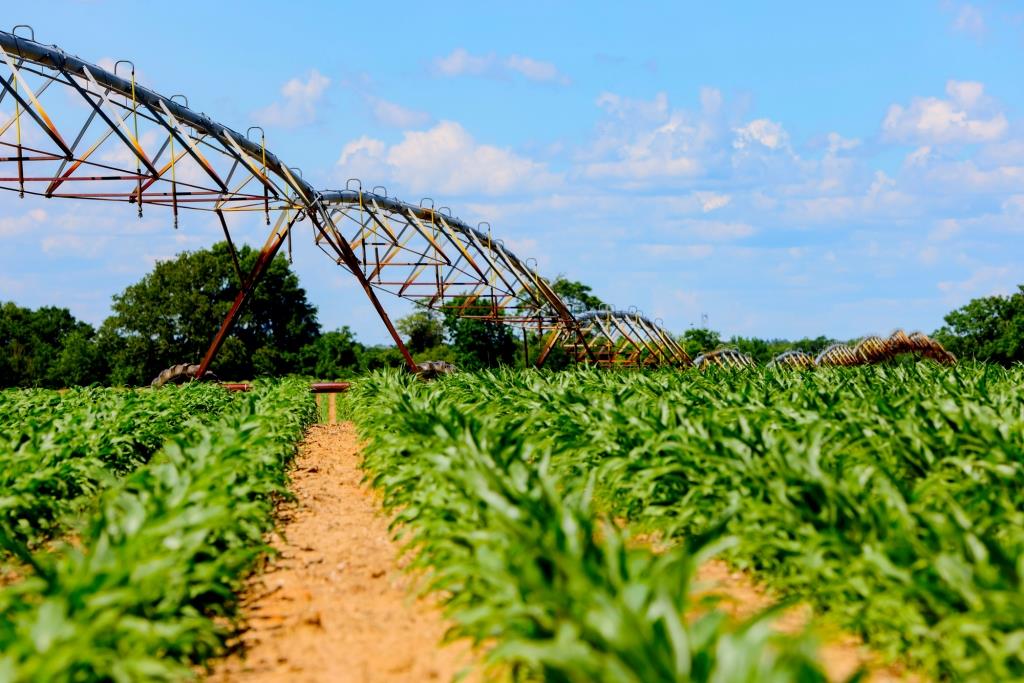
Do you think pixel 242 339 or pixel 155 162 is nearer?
pixel 155 162

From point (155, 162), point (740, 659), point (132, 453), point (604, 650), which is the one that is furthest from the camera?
point (155, 162)

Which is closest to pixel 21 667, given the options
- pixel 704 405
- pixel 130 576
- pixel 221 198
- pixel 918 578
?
pixel 130 576

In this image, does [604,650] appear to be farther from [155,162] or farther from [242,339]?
[242,339]

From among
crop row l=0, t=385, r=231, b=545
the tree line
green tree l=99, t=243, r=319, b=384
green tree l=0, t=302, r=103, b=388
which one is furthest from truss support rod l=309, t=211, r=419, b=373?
green tree l=0, t=302, r=103, b=388

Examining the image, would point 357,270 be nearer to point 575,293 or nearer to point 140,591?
point 140,591

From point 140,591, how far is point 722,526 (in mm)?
3007

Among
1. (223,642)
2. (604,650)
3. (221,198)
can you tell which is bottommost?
(223,642)

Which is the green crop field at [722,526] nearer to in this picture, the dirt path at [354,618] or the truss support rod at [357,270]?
the dirt path at [354,618]

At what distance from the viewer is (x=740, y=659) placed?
3789mm

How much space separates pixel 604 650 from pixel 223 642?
9.95 ft

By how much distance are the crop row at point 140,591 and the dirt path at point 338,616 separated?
0.30 m

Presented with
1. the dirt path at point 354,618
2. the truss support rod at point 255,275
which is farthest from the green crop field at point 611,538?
the truss support rod at point 255,275

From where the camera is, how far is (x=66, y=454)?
35.4ft

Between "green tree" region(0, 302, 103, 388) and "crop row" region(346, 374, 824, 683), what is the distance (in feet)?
197
